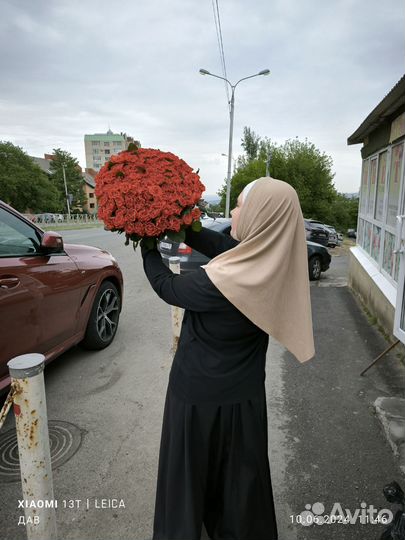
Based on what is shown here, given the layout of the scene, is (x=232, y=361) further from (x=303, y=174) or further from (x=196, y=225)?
(x=303, y=174)

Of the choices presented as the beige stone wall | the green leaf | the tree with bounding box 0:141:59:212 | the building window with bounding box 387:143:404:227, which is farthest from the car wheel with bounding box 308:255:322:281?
the tree with bounding box 0:141:59:212

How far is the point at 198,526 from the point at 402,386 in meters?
2.88

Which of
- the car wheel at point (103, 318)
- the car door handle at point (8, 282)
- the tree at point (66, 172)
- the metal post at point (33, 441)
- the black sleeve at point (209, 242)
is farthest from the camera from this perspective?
the tree at point (66, 172)

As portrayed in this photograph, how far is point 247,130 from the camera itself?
62000 mm

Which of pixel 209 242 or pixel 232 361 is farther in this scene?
pixel 209 242

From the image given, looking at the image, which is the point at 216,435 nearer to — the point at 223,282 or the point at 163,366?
the point at 223,282

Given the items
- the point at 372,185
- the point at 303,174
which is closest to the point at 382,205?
the point at 372,185

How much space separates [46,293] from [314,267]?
26.7 ft

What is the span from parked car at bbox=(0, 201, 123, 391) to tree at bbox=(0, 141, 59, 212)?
53068mm

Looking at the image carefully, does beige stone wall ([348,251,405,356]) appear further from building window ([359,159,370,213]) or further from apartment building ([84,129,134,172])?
apartment building ([84,129,134,172])

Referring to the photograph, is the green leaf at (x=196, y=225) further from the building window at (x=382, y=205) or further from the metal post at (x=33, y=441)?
the building window at (x=382, y=205)

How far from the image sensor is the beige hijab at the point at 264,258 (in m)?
1.55

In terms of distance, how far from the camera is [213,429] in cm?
184

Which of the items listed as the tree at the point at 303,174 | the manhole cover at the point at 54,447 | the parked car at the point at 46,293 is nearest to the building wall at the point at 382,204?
the parked car at the point at 46,293
